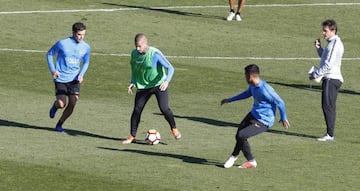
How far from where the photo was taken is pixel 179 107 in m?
26.4

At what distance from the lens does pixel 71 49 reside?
23.0 meters

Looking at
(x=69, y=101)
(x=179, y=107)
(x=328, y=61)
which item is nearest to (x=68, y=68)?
(x=69, y=101)

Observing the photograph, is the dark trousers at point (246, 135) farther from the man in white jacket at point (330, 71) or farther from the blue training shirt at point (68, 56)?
the blue training shirt at point (68, 56)

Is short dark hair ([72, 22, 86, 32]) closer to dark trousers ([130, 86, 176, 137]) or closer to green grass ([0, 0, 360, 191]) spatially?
dark trousers ([130, 86, 176, 137])

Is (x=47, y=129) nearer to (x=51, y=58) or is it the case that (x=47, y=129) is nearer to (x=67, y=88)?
(x=67, y=88)

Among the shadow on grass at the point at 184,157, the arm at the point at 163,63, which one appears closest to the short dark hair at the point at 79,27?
the arm at the point at 163,63

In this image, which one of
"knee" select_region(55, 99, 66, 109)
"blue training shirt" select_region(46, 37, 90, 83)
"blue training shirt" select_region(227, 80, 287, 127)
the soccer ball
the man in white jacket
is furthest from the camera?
"knee" select_region(55, 99, 66, 109)

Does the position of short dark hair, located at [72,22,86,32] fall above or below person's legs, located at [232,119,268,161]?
above

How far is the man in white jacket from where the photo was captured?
22625 mm

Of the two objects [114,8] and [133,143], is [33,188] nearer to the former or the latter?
[133,143]

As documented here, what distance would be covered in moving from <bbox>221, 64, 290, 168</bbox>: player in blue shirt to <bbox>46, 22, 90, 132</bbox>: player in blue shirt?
4.25 metres

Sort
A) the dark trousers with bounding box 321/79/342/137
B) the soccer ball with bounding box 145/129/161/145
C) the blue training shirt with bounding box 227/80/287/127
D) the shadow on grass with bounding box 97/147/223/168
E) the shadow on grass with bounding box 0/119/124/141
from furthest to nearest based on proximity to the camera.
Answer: the dark trousers with bounding box 321/79/342/137 → the shadow on grass with bounding box 0/119/124/141 → the soccer ball with bounding box 145/129/161/145 → the shadow on grass with bounding box 97/147/223/168 → the blue training shirt with bounding box 227/80/287/127

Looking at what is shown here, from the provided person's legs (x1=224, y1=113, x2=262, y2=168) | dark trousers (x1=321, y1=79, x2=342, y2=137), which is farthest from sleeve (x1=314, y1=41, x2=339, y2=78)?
person's legs (x1=224, y1=113, x2=262, y2=168)

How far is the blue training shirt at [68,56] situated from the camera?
2295 centimetres
